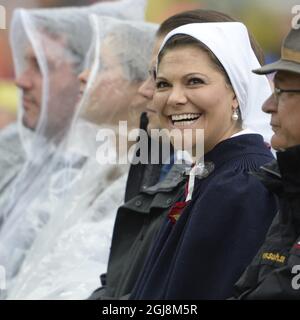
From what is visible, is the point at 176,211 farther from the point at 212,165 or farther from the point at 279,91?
the point at 279,91

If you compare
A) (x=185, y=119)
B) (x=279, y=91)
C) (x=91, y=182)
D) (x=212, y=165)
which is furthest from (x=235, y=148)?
(x=91, y=182)

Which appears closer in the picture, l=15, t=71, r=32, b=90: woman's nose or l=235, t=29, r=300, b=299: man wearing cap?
l=235, t=29, r=300, b=299: man wearing cap

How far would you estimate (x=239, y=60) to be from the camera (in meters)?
3.20

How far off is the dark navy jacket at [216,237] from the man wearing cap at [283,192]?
0.10 meters

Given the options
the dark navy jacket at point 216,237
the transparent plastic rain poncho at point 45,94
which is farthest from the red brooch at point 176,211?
the transparent plastic rain poncho at point 45,94

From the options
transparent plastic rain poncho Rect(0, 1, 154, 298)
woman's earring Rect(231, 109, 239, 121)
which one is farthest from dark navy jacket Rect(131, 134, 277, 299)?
transparent plastic rain poncho Rect(0, 1, 154, 298)

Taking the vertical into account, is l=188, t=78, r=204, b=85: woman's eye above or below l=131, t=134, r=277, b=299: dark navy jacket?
above

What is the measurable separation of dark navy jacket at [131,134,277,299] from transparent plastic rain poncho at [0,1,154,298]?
2624mm

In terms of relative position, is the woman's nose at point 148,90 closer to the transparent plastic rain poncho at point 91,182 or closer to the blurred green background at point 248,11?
the transparent plastic rain poncho at point 91,182

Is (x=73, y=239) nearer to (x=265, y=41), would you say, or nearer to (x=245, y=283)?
(x=265, y=41)

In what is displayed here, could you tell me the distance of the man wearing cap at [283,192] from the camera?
2.51 metres

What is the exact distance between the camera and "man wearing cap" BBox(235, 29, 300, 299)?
251 centimetres

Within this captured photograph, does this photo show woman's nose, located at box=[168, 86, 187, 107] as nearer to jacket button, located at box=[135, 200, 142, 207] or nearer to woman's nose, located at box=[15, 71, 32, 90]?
jacket button, located at box=[135, 200, 142, 207]

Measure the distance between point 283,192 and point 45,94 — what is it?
12.2 feet
